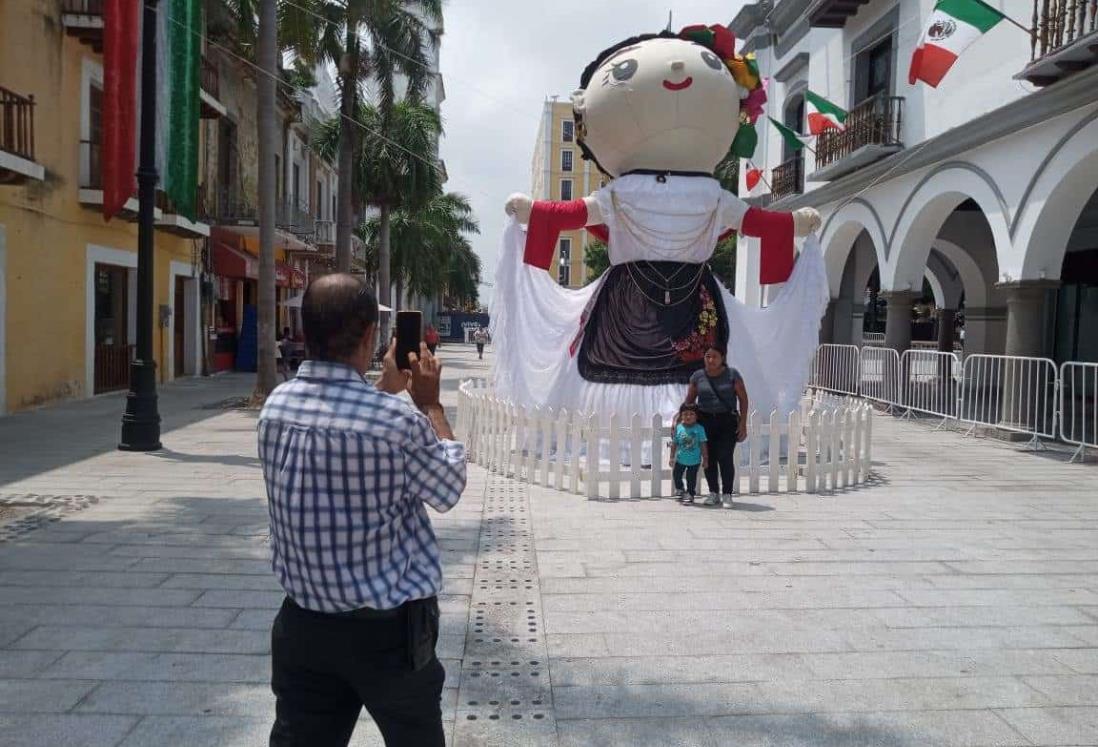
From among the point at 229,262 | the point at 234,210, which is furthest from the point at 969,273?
the point at 234,210

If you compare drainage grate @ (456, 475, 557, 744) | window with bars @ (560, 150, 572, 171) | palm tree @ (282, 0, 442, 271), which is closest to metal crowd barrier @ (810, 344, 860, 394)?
palm tree @ (282, 0, 442, 271)

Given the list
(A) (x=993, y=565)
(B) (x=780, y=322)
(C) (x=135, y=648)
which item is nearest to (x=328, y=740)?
(C) (x=135, y=648)

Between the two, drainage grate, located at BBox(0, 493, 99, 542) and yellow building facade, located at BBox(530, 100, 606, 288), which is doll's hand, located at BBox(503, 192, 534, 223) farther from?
yellow building facade, located at BBox(530, 100, 606, 288)

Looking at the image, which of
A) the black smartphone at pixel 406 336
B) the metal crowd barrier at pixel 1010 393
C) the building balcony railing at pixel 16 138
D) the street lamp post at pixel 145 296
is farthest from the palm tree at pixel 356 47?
the black smartphone at pixel 406 336

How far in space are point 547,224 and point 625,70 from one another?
64.4 inches

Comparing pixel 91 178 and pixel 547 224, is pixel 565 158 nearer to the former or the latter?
pixel 91 178

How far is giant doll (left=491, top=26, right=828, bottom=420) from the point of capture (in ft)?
27.7

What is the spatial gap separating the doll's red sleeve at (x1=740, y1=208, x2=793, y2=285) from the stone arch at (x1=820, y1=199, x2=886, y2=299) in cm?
704

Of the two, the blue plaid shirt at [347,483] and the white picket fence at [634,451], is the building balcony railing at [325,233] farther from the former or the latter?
the blue plaid shirt at [347,483]

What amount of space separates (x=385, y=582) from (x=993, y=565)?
478 cm

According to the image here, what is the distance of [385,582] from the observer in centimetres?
207

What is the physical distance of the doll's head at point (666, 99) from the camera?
8352 mm

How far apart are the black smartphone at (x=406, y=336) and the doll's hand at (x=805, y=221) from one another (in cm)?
734

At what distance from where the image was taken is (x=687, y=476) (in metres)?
7.16
